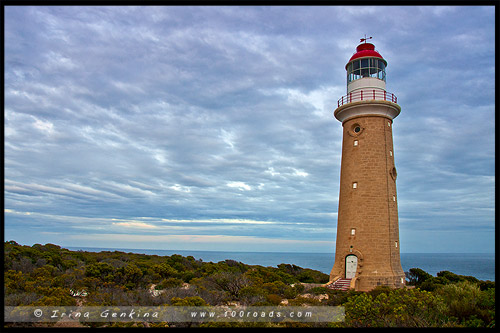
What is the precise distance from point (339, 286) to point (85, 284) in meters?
12.7

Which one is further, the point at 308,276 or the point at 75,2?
the point at 308,276

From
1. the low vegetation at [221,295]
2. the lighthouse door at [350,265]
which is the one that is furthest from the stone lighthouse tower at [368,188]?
the low vegetation at [221,295]

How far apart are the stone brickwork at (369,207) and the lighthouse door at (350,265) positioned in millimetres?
171

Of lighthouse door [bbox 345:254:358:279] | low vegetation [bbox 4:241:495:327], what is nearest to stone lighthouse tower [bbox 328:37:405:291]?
lighthouse door [bbox 345:254:358:279]

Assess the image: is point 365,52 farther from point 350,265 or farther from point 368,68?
point 350,265

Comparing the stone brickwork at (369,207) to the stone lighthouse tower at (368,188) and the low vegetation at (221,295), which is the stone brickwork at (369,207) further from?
the low vegetation at (221,295)

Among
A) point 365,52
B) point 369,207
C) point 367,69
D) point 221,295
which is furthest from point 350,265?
point 365,52

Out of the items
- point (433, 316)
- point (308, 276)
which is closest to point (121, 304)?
point (433, 316)

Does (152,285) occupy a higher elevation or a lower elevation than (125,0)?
lower

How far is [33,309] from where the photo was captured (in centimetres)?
1037

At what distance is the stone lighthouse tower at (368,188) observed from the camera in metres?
19.8

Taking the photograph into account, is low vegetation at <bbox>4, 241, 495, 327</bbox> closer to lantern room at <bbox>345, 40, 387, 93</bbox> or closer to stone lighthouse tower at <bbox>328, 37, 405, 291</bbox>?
stone lighthouse tower at <bbox>328, 37, 405, 291</bbox>

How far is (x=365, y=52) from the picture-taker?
73.2 feet

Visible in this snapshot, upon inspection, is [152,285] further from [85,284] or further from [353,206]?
[353,206]
